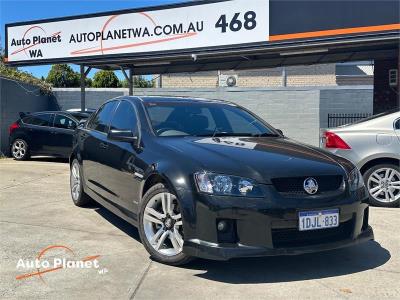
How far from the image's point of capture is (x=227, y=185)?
12.5 feet

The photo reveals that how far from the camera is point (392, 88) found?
1327 centimetres

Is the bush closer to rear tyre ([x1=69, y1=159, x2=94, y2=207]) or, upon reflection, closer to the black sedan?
rear tyre ([x1=69, y1=159, x2=94, y2=207])

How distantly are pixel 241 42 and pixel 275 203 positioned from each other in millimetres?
8512

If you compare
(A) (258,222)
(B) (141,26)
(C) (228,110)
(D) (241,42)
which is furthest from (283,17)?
(A) (258,222)

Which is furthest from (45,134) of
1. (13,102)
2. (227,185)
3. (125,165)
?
(227,185)

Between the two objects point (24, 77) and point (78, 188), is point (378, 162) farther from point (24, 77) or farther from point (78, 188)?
point (24, 77)

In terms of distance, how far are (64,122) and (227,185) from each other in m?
9.59

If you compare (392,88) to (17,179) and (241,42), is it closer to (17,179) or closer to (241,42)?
(241,42)

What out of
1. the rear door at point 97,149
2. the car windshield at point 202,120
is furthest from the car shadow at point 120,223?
the car windshield at point 202,120

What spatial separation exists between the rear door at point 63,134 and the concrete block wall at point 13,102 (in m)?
3.01

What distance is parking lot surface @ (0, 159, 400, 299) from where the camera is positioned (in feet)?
12.1

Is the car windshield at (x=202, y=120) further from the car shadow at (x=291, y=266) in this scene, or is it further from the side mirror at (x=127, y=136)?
the car shadow at (x=291, y=266)

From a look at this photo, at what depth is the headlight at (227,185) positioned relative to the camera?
12.4ft

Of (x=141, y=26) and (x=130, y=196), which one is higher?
(x=141, y=26)
